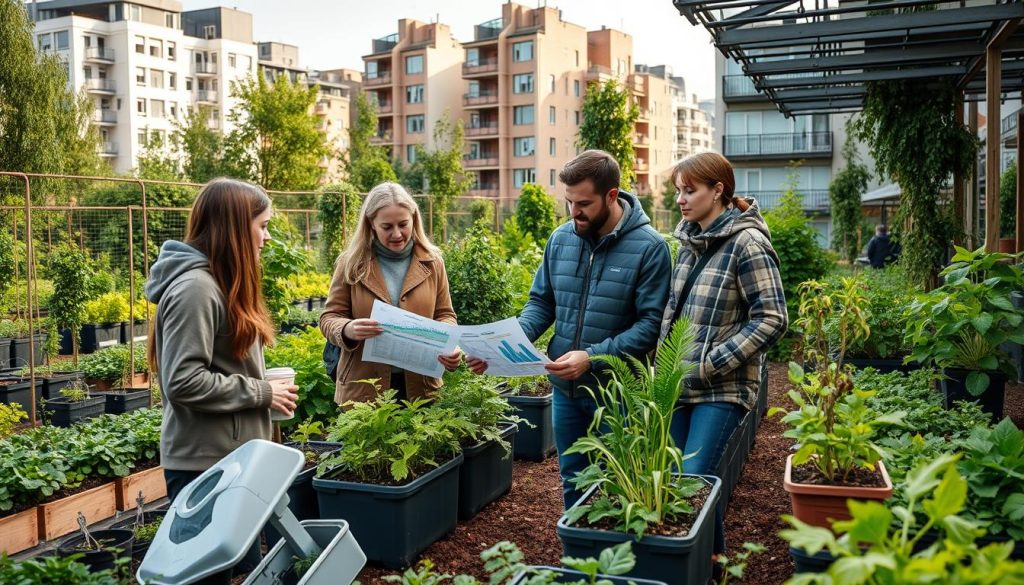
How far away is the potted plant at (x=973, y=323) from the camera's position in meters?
4.98

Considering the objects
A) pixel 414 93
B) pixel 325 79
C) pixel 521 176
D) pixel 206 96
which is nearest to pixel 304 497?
pixel 521 176

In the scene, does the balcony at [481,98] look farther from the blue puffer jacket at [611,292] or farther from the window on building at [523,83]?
the blue puffer jacket at [611,292]

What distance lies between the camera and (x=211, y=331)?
2750mm

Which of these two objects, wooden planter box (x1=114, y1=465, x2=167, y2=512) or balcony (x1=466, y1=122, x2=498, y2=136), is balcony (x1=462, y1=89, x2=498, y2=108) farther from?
wooden planter box (x1=114, y1=465, x2=167, y2=512)

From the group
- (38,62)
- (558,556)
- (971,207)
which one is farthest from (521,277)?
(38,62)

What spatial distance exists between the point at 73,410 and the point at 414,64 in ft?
180

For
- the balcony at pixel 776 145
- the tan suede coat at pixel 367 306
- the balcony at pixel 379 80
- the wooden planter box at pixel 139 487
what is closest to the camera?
the tan suede coat at pixel 367 306

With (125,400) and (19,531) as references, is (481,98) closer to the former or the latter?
(125,400)

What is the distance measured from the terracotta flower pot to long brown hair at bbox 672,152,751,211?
3.84ft

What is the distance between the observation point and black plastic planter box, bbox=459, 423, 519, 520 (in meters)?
4.60

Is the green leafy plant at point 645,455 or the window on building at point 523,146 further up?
the window on building at point 523,146

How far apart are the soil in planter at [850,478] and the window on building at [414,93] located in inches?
2323

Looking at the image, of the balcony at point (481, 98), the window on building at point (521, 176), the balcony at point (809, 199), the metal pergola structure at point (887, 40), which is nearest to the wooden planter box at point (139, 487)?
the metal pergola structure at point (887, 40)

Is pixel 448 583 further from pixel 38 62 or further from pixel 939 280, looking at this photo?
pixel 38 62
